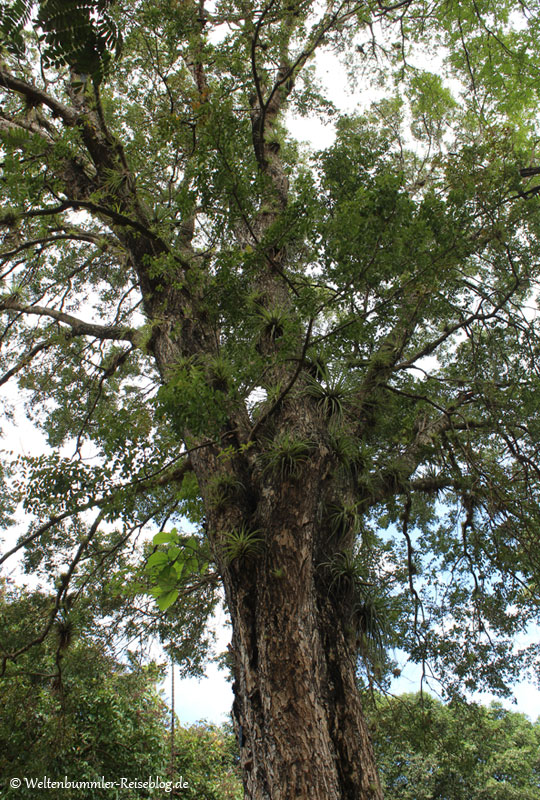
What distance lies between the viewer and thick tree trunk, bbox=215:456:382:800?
2447 mm

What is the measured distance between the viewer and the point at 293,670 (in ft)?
8.67

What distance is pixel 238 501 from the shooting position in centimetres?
337

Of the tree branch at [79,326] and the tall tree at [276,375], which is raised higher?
the tree branch at [79,326]

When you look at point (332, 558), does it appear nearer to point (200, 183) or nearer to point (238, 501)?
point (238, 501)

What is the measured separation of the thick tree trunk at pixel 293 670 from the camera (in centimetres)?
245

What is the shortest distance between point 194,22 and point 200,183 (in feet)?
6.90

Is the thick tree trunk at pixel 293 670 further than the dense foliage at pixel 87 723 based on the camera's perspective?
No

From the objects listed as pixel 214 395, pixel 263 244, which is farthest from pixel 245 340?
pixel 214 395

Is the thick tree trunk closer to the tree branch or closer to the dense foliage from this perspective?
the dense foliage

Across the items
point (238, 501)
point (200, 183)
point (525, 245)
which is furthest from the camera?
point (525, 245)

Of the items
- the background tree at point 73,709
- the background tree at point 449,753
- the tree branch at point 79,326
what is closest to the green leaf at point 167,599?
the background tree at point 73,709

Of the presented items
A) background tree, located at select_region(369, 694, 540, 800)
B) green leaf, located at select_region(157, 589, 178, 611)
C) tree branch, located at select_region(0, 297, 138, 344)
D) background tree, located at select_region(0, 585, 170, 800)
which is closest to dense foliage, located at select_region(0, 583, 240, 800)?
background tree, located at select_region(0, 585, 170, 800)

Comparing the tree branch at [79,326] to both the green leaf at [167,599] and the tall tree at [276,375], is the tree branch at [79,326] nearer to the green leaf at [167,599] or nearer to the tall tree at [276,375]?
the tall tree at [276,375]

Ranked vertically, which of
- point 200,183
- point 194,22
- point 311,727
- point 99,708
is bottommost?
point 311,727
